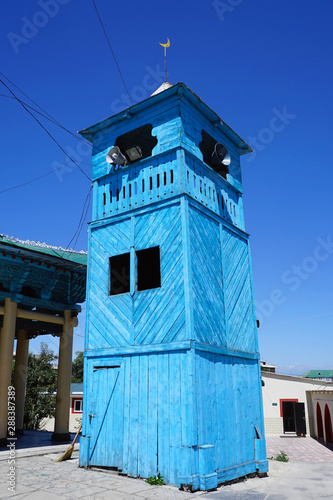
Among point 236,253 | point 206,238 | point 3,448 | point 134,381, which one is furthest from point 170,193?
point 3,448

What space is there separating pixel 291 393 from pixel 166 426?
72.0 ft

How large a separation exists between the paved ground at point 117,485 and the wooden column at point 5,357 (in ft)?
5.02

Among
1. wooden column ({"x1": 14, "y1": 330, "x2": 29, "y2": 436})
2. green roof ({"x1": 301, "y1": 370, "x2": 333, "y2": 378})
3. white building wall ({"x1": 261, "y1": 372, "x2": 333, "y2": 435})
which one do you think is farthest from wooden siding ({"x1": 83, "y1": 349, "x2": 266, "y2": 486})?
green roof ({"x1": 301, "y1": 370, "x2": 333, "y2": 378})

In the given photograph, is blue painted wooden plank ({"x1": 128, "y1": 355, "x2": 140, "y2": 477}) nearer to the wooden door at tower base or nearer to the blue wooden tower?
the blue wooden tower

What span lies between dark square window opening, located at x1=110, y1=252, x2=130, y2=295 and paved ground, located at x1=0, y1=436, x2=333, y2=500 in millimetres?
4701

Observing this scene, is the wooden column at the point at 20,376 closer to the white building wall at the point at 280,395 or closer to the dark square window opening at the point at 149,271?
the dark square window opening at the point at 149,271

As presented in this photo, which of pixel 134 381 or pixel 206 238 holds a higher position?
pixel 206 238

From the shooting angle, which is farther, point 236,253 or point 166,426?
point 236,253

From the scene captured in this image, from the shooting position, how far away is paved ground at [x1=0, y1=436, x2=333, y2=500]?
7438 millimetres

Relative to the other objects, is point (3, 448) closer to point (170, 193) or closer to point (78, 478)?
point (78, 478)

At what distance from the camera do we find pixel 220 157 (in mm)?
12156

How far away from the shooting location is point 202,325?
369 inches

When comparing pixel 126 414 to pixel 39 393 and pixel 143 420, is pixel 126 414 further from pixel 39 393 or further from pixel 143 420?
pixel 39 393

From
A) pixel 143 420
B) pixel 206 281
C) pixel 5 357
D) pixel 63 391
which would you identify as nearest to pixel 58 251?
pixel 5 357
